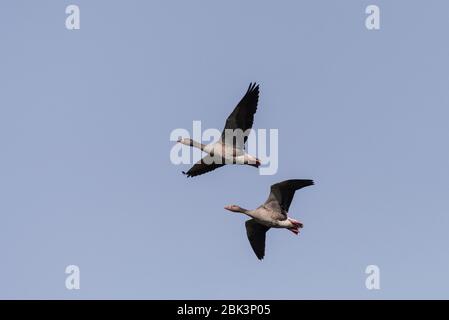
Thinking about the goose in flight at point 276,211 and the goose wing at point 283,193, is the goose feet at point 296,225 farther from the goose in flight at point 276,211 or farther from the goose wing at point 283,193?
the goose wing at point 283,193

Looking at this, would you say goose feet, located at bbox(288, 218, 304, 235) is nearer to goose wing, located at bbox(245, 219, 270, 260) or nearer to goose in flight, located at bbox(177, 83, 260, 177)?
goose wing, located at bbox(245, 219, 270, 260)

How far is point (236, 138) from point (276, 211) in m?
2.96

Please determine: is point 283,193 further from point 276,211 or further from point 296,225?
point 296,225

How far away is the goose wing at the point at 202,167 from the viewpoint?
114ft

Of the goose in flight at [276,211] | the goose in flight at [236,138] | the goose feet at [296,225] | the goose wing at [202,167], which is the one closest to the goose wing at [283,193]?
the goose in flight at [276,211]

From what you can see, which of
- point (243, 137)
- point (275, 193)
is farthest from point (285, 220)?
point (243, 137)

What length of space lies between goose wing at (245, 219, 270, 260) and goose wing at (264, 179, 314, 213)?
5.53 ft

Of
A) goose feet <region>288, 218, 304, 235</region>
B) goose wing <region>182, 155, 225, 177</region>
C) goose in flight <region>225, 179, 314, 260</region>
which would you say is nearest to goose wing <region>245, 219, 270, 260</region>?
goose in flight <region>225, 179, 314, 260</region>

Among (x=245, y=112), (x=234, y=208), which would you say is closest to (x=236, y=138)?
(x=245, y=112)

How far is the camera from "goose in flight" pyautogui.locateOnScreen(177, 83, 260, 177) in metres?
31.9
